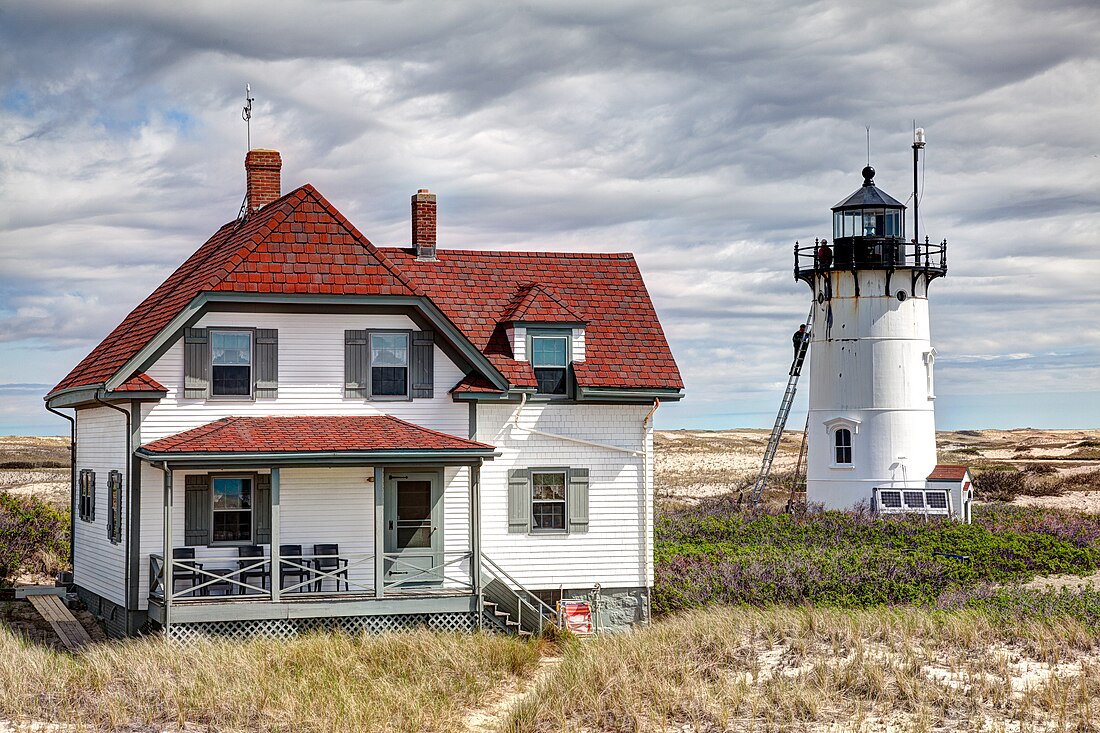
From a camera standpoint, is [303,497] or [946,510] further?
[946,510]

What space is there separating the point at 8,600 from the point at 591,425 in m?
12.3

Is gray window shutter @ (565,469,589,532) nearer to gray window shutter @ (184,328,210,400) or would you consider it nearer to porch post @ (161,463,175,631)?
gray window shutter @ (184,328,210,400)

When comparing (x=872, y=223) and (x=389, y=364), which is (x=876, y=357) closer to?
(x=872, y=223)

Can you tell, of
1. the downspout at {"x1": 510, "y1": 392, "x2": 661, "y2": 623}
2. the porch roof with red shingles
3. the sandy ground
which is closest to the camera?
the porch roof with red shingles

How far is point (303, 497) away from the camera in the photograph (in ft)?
69.2

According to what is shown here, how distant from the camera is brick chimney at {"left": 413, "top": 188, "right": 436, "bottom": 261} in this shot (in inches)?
977

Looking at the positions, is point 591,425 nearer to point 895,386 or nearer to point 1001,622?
point 1001,622

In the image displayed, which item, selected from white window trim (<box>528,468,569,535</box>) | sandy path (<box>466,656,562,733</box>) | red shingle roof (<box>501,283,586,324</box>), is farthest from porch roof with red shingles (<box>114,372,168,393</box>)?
sandy path (<box>466,656,562,733</box>)

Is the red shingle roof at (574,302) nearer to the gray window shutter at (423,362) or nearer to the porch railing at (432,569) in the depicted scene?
the gray window shutter at (423,362)

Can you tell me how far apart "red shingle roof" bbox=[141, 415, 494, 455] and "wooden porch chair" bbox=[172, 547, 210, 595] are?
1.79m

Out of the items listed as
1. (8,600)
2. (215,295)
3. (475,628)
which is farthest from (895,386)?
(8,600)

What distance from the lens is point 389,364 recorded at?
21.9 m

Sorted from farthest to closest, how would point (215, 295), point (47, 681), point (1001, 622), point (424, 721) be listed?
point (215, 295)
point (1001, 622)
point (47, 681)
point (424, 721)

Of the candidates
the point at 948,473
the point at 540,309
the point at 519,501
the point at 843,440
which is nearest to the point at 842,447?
the point at 843,440
